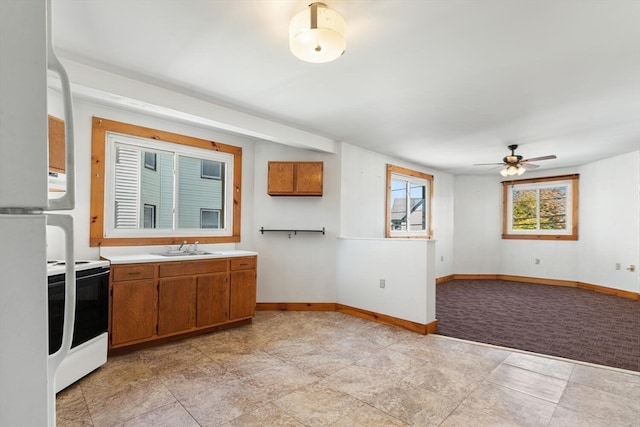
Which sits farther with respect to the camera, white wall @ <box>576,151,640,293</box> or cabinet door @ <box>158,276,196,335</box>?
white wall @ <box>576,151,640,293</box>

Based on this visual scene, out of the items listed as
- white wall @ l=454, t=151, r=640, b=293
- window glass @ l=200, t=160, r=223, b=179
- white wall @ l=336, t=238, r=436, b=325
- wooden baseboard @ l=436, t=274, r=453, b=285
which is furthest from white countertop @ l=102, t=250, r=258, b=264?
white wall @ l=454, t=151, r=640, b=293

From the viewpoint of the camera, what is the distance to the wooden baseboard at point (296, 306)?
4.52 meters

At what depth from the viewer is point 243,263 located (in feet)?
12.6

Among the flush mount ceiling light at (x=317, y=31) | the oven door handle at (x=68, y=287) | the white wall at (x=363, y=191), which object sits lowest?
the oven door handle at (x=68, y=287)

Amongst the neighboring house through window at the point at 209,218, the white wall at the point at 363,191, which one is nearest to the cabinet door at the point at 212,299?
the neighboring house through window at the point at 209,218

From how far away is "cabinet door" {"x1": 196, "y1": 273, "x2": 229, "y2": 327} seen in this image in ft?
11.3

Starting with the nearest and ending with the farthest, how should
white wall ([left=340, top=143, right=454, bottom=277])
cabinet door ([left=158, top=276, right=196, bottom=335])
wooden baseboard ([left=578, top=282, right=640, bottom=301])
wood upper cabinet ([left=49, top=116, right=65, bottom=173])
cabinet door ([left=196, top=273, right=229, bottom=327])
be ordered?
wood upper cabinet ([left=49, top=116, right=65, bottom=173]), cabinet door ([left=158, top=276, right=196, bottom=335]), cabinet door ([left=196, top=273, right=229, bottom=327]), white wall ([left=340, top=143, right=454, bottom=277]), wooden baseboard ([left=578, top=282, right=640, bottom=301])

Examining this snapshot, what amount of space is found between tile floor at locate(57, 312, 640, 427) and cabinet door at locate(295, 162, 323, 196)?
6.44 feet

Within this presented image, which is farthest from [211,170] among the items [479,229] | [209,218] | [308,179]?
[479,229]

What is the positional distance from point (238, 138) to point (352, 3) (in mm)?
2939

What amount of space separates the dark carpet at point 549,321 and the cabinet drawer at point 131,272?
10.6 feet

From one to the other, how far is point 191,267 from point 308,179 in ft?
6.25

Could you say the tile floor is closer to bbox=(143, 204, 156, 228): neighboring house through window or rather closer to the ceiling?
bbox=(143, 204, 156, 228): neighboring house through window

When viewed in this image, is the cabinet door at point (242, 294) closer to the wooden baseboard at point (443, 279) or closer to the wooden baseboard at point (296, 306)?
the wooden baseboard at point (296, 306)
